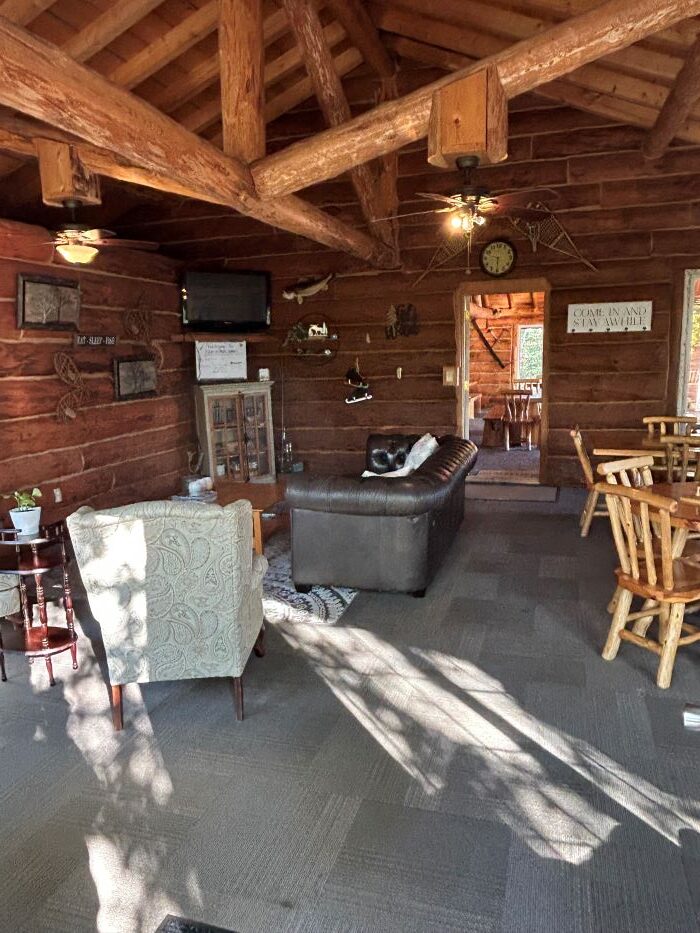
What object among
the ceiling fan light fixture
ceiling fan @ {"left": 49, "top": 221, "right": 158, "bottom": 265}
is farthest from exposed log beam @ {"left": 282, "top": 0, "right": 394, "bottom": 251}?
the ceiling fan light fixture

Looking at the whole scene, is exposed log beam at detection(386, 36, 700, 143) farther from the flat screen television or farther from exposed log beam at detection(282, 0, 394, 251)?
the flat screen television

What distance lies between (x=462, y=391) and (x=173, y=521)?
5642mm

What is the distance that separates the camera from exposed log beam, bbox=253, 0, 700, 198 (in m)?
3.59

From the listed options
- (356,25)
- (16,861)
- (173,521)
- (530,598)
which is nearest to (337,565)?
(530,598)

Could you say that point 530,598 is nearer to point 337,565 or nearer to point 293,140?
point 337,565

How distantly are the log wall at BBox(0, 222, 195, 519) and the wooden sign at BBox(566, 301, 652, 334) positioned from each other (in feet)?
14.3

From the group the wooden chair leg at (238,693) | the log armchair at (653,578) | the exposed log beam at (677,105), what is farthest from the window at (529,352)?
the wooden chair leg at (238,693)

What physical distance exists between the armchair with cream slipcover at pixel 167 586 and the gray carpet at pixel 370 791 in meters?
0.32

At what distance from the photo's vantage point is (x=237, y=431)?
26.8ft

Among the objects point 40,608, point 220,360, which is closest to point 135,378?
point 220,360

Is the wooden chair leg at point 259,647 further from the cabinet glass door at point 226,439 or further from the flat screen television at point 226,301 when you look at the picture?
the flat screen television at point 226,301

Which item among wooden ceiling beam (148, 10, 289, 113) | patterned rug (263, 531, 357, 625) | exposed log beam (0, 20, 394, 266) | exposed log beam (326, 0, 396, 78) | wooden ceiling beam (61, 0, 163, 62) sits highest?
exposed log beam (326, 0, 396, 78)

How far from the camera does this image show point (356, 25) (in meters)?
6.17

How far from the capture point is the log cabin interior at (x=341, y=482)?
2467 mm
